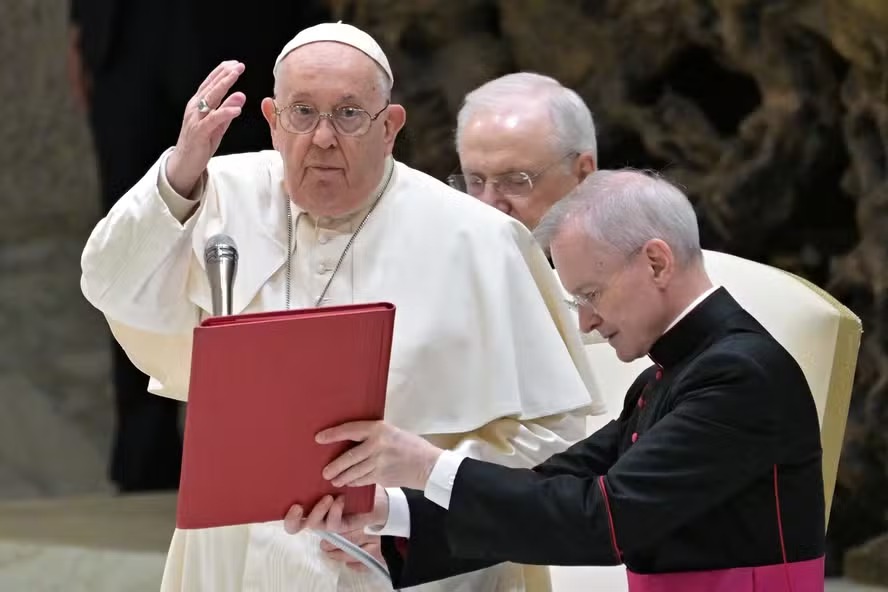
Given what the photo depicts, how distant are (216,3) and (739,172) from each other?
3319 millimetres

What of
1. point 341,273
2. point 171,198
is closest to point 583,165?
point 341,273

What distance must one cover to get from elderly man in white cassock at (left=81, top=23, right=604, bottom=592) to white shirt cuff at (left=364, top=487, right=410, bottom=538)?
2.8 inches

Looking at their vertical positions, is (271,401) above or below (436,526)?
above

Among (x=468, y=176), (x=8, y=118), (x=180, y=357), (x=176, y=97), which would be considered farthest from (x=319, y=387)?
(x=8, y=118)

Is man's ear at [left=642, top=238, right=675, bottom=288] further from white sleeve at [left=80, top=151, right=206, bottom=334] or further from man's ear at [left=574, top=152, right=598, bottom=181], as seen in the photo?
man's ear at [left=574, top=152, right=598, bottom=181]

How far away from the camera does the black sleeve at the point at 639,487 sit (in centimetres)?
279

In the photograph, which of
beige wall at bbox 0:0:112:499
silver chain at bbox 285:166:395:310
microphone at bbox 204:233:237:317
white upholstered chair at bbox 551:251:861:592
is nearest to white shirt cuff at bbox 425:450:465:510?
microphone at bbox 204:233:237:317

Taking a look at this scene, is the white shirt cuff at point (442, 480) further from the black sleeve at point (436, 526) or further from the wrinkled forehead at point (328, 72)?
the wrinkled forehead at point (328, 72)

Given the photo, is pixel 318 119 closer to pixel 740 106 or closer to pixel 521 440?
pixel 521 440

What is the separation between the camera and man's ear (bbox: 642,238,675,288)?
2.90m

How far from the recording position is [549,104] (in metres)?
4.64

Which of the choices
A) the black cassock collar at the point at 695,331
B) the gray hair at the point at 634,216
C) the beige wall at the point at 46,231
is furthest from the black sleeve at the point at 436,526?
the beige wall at the point at 46,231

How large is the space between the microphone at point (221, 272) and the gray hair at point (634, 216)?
609 mm

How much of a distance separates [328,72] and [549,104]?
1419 millimetres
